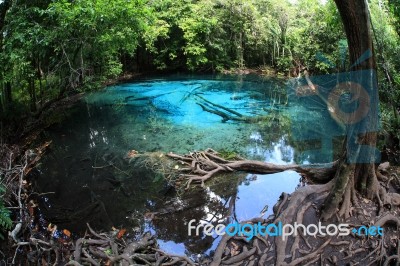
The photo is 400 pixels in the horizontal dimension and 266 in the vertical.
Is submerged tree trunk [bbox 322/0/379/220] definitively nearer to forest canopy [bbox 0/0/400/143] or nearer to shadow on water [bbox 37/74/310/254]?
shadow on water [bbox 37/74/310/254]

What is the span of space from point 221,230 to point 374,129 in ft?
9.40

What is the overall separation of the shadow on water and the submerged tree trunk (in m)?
1.64

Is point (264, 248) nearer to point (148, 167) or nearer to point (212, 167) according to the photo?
point (212, 167)

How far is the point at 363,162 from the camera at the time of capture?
4.72m

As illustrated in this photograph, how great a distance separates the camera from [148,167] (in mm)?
7941

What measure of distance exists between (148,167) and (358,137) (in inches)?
194

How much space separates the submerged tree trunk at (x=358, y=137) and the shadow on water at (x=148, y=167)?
5.39ft

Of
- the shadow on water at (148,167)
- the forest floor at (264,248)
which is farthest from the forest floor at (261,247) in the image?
the shadow on water at (148,167)

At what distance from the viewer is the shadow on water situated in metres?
5.92

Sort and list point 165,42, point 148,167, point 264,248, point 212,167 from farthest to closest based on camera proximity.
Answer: point 165,42
point 148,167
point 212,167
point 264,248

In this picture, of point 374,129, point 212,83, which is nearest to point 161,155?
point 374,129

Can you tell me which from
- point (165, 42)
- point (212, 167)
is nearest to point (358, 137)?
point (212, 167)

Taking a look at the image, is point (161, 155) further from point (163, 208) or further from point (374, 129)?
point (374, 129)

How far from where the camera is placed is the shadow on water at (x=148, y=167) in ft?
19.4
